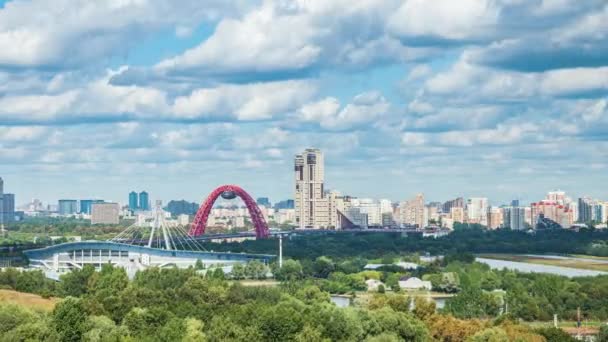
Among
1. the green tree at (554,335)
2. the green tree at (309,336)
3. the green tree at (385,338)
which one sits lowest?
the green tree at (554,335)

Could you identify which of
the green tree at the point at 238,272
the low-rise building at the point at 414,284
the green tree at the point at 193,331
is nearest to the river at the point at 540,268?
the low-rise building at the point at 414,284

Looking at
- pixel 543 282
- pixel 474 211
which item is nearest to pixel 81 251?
pixel 543 282

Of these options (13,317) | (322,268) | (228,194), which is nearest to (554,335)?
(13,317)

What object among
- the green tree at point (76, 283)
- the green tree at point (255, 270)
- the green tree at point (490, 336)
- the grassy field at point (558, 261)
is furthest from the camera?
the grassy field at point (558, 261)

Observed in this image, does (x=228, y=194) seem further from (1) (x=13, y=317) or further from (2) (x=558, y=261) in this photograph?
(1) (x=13, y=317)

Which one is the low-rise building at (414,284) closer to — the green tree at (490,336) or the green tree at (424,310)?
the green tree at (424,310)
